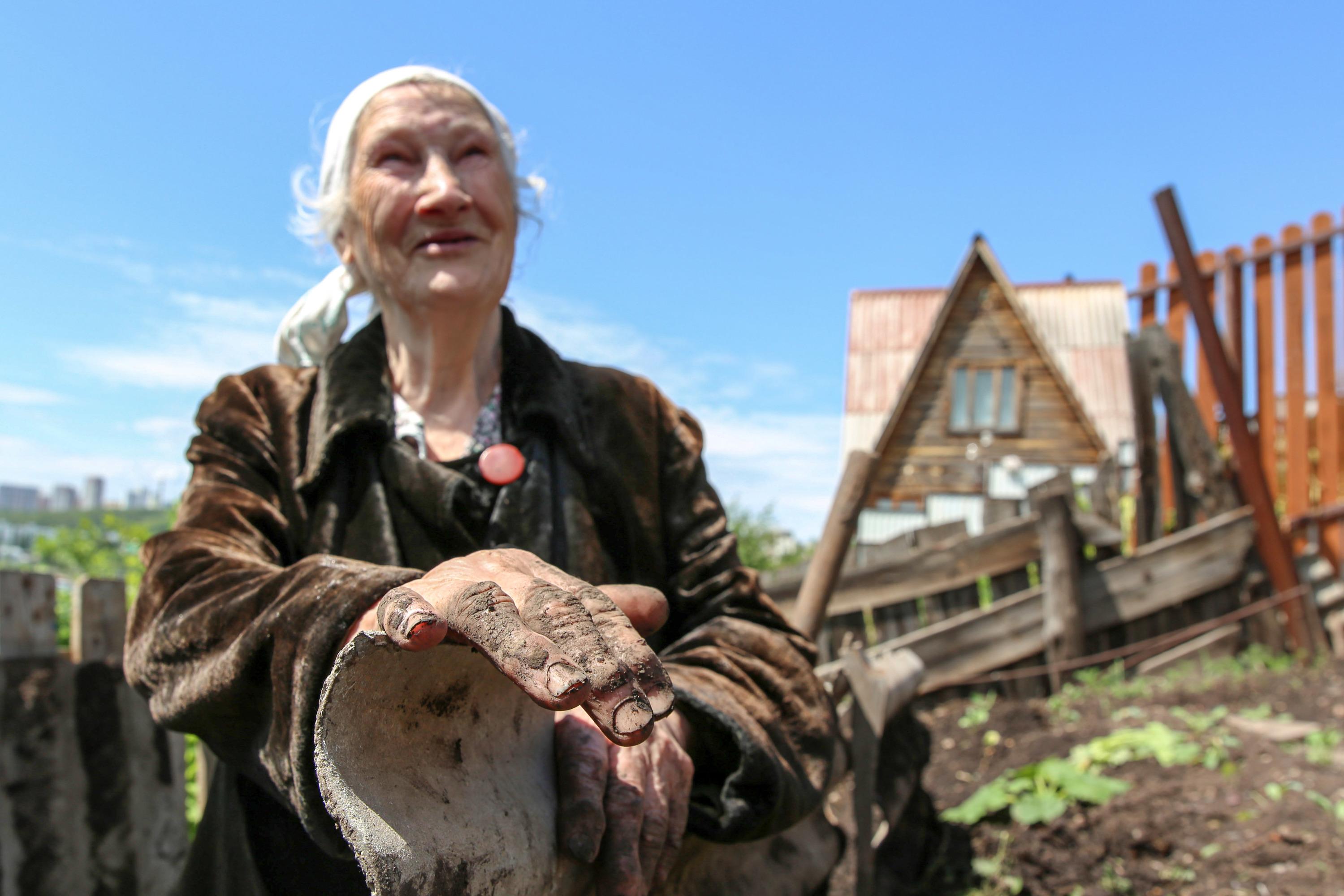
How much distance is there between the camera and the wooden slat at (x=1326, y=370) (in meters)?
7.31

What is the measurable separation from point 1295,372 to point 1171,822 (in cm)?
531

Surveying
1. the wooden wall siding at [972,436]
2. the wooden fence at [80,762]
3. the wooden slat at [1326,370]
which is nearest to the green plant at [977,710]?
the wooden fence at [80,762]

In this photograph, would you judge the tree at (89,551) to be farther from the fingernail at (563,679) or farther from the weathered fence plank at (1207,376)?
the weathered fence plank at (1207,376)

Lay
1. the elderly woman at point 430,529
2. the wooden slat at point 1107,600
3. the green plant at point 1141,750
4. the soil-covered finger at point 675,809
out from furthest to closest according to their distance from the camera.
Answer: the wooden slat at point 1107,600
the green plant at point 1141,750
the soil-covered finger at point 675,809
the elderly woman at point 430,529

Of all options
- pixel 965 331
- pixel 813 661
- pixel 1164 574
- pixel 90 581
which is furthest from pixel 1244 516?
pixel 965 331

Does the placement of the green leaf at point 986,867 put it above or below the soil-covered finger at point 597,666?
below

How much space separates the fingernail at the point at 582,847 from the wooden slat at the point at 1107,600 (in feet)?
13.1

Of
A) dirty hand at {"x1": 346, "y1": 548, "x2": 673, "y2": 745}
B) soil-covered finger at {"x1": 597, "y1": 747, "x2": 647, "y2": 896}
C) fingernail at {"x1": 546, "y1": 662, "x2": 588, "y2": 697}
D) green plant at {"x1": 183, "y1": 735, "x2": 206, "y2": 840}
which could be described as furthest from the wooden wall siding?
fingernail at {"x1": 546, "y1": 662, "x2": 588, "y2": 697}

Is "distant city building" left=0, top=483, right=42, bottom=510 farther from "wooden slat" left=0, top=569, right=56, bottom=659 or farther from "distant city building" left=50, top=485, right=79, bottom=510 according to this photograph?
"wooden slat" left=0, top=569, right=56, bottom=659

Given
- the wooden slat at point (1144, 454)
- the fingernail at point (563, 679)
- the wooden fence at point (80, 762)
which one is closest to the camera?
the fingernail at point (563, 679)

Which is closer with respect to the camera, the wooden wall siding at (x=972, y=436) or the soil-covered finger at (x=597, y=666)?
the soil-covered finger at (x=597, y=666)

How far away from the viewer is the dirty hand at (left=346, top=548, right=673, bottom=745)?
2.87ft

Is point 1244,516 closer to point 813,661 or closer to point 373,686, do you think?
point 813,661

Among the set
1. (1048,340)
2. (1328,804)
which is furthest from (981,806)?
(1048,340)
